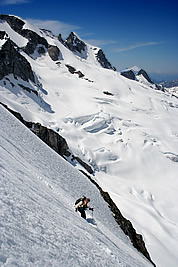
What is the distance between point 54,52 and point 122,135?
4335 centimetres

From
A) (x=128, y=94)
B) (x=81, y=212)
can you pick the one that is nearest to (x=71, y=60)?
(x=128, y=94)

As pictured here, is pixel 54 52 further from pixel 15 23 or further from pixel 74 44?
pixel 74 44

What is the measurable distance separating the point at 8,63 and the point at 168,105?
50.5m

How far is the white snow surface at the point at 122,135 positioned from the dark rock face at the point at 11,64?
6.84ft

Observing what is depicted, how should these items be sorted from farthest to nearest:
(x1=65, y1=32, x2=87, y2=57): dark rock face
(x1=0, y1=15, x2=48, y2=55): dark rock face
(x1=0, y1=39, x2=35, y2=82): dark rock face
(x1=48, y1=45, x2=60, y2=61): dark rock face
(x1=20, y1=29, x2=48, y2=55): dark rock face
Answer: (x1=65, y1=32, x2=87, y2=57): dark rock face < (x1=48, y1=45, x2=60, y2=61): dark rock face < (x1=0, y1=15, x2=48, y2=55): dark rock face < (x1=20, y1=29, x2=48, y2=55): dark rock face < (x1=0, y1=39, x2=35, y2=82): dark rock face

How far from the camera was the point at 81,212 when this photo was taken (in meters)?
8.62

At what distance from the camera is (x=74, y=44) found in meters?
98.6

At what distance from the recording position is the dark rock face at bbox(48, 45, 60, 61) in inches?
2761

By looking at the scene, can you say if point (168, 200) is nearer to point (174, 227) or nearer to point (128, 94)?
point (174, 227)

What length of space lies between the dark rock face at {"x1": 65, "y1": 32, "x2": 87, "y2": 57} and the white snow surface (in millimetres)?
35590

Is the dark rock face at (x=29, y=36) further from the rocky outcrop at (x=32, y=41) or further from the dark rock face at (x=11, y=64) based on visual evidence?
the dark rock face at (x=11, y=64)

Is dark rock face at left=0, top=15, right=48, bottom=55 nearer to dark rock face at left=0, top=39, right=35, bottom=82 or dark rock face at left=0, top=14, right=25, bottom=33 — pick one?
dark rock face at left=0, top=14, right=25, bottom=33

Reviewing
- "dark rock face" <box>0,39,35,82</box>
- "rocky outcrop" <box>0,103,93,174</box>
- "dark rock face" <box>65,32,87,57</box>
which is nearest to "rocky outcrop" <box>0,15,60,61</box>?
"dark rock face" <box>65,32,87,57</box>

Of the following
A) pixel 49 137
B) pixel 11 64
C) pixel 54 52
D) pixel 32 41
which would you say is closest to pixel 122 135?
pixel 49 137
